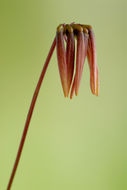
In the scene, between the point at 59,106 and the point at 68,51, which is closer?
the point at 68,51

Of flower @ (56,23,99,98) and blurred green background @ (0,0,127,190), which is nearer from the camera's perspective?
flower @ (56,23,99,98)

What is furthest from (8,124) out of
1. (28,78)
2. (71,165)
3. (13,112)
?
(71,165)

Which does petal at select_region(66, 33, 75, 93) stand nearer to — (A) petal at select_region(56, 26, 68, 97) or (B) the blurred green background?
(A) petal at select_region(56, 26, 68, 97)

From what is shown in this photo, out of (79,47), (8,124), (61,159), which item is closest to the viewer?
(79,47)

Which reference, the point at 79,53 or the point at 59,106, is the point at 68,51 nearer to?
the point at 79,53

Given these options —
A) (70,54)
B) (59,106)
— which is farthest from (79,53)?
(59,106)

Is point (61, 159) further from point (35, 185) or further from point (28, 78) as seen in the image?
point (28, 78)

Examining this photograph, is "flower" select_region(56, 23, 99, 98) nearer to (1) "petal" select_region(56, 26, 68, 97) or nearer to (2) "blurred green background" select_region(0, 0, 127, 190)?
(1) "petal" select_region(56, 26, 68, 97)

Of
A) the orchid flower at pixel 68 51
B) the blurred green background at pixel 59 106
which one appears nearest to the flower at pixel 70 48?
the orchid flower at pixel 68 51

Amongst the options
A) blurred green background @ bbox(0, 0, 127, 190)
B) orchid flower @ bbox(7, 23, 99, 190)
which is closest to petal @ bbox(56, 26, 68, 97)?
orchid flower @ bbox(7, 23, 99, 190)
